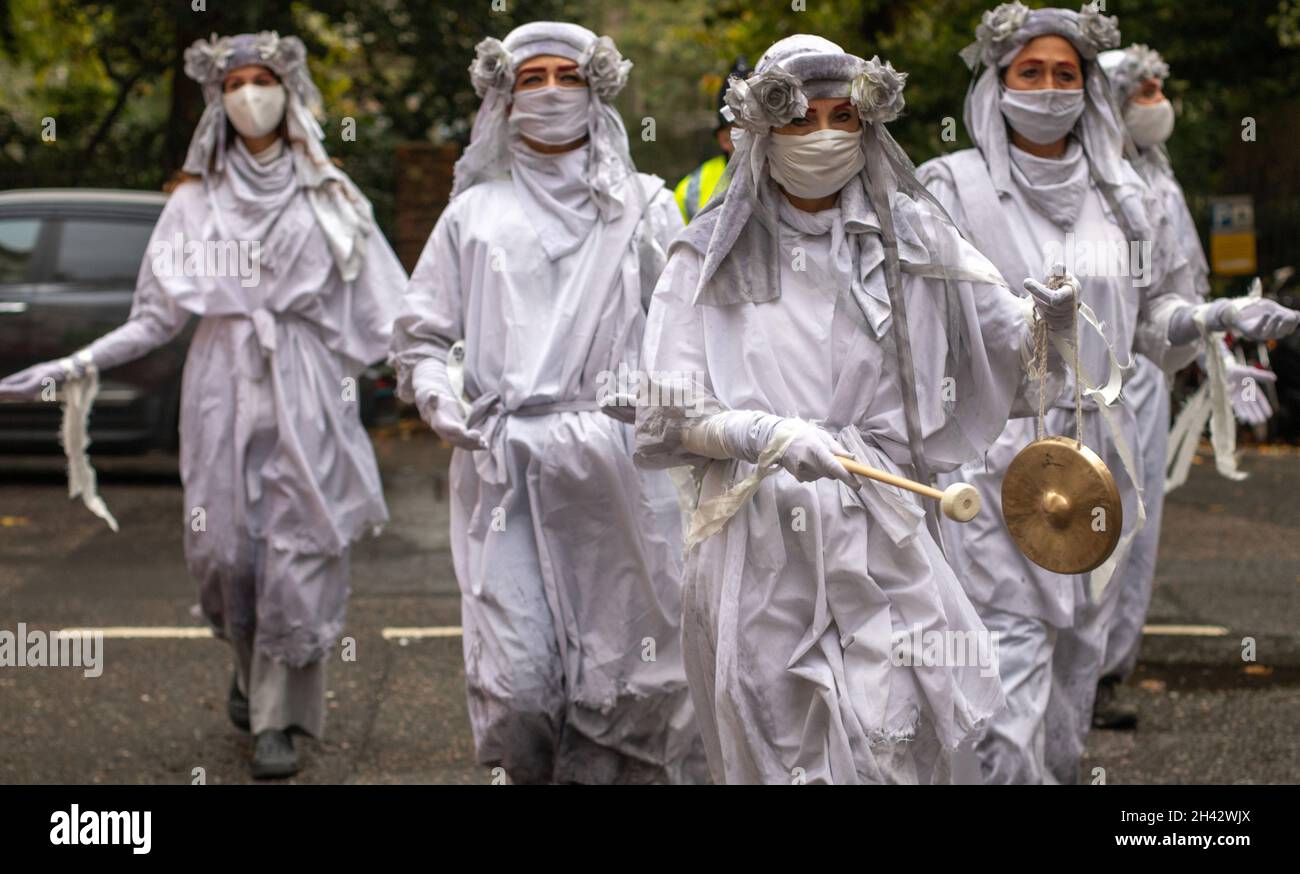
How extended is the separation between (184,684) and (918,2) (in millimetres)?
11828

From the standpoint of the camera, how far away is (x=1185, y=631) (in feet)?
27.2

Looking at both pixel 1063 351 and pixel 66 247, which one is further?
pixel 66 247

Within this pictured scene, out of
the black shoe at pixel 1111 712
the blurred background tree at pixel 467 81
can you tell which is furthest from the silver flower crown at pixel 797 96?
the blurred background tree at pixel 467 81

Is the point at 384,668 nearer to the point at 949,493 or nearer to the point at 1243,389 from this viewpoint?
the point at 1243,389

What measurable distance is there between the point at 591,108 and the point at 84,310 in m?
7.51

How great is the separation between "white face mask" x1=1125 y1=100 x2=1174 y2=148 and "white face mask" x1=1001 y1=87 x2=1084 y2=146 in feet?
6.90

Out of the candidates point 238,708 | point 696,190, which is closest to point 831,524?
point 238,708

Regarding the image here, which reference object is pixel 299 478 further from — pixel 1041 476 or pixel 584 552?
pixel 1041 476

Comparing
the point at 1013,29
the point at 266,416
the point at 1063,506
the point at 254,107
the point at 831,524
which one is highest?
the point at 1013,29

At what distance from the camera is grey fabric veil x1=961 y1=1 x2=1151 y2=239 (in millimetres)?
5594

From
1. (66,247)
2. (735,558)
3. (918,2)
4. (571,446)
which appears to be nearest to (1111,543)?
(735,558)

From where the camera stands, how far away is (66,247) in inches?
485

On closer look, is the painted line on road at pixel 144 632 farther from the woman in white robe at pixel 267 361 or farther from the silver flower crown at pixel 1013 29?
the silver flower crown at pixel 1013 29

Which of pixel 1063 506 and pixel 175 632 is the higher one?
pixel 1063 506
